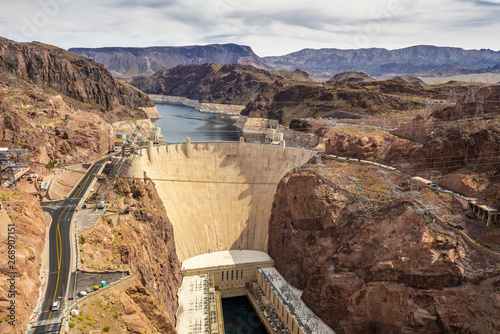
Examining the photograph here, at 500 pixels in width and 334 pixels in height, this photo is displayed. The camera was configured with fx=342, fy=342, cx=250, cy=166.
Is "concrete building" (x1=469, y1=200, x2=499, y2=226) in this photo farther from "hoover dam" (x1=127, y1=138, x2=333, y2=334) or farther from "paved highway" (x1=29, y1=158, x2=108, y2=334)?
"paved highway" (x1=29, y1=158, x2=108, y2=334)

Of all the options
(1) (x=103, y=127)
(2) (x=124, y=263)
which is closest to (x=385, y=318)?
(2) (x=124, y=263)

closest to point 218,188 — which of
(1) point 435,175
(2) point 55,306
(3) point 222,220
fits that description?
(3) point 222,220

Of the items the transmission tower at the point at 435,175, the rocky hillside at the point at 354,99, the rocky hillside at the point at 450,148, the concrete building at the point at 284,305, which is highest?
the rocky hillside at the point at 354,99

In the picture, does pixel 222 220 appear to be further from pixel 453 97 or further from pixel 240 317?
pixel 453 97

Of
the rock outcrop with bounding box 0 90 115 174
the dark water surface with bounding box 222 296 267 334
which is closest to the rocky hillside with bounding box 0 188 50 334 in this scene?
the rock outcrop with bounding box 0 90 115 174

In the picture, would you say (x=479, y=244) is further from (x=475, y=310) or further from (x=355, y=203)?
(x=355, y=203)

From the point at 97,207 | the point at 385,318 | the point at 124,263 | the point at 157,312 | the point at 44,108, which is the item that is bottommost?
the point at 385,318

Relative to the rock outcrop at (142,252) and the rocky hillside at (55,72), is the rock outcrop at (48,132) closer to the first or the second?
the rock outcrop at (142,252)

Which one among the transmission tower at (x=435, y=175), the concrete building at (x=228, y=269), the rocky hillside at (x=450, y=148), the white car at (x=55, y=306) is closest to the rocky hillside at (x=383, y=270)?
the concrete building at (x=228, y=269)
